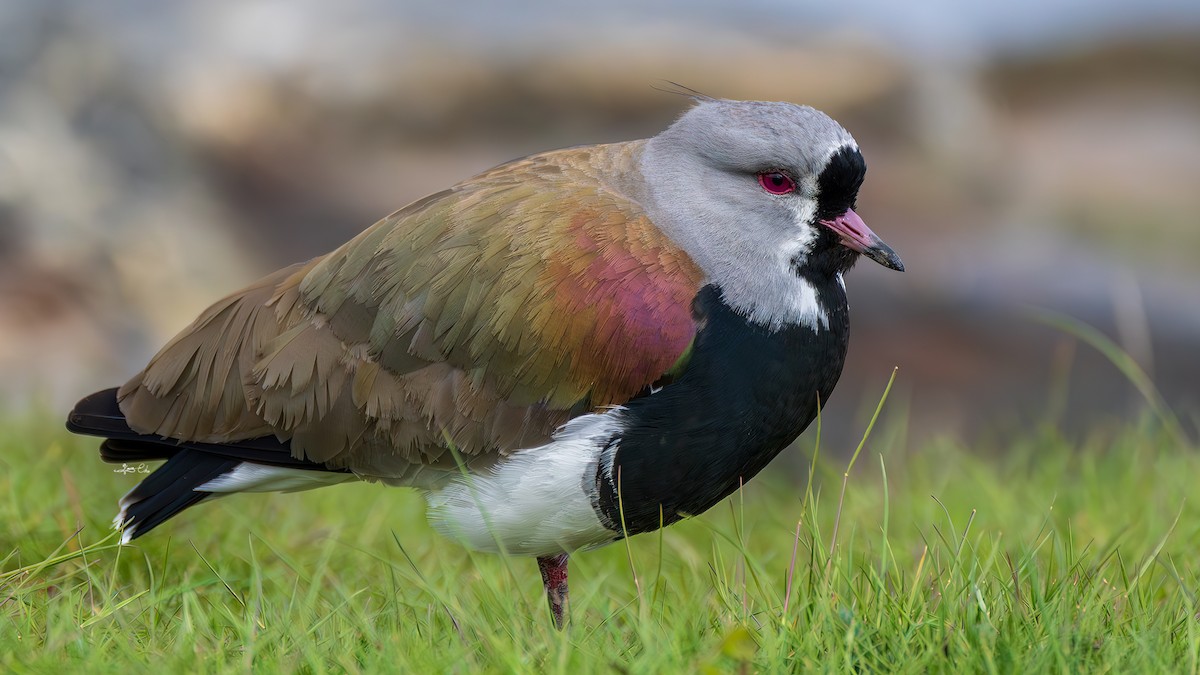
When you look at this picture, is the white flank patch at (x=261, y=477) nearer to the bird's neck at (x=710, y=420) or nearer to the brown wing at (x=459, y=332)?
the brown wing at (x=459, y=332)

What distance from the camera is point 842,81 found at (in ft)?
30.5

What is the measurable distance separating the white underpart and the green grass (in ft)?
0.52

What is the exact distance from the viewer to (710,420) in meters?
3.47

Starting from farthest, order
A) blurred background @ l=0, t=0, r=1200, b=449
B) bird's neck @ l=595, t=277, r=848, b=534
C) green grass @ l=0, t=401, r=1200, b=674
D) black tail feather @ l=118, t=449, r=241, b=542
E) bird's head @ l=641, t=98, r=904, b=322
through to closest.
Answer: blurred background @ l=0, t=0, r=1200, b=449, black tail feather @ l=118, t=449, r=241, b=542, bird's head @ l=641, t=98, r=904, b=322, bird's neck @ l=595, t=277, r=848, b=534, green grass @ l=0, t=401, r=1200, b=674

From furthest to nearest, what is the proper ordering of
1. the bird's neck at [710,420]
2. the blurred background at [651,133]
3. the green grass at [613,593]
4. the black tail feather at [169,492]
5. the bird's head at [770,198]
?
the blurred background at [651,133], the black tail feather at [169,492], the bird's head at [770,198], the bird's neck at [710,420], the green grass at [613,593]

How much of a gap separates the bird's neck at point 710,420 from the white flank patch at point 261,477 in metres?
0.89

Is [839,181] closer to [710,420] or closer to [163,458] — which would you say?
[710,420]

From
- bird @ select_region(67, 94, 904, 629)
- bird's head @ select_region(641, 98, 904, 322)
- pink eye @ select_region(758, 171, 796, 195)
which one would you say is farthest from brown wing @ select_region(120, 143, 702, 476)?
pink eye @ select_region(758, 171, 796, 195)

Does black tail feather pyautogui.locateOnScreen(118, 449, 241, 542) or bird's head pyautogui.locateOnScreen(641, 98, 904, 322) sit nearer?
bird's head pyautogui.locateOnScreen(641, 98, 904, 322)

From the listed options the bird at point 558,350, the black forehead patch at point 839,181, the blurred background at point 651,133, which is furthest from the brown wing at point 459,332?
the blurred background at point 651,133

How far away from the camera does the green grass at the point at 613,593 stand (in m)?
2.92

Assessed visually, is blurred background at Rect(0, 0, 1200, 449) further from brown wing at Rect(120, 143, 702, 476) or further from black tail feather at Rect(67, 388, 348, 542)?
brown wing at Rect(120, 143, 702, 476)

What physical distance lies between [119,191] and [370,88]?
1.84 metres

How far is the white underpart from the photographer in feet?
11.5
